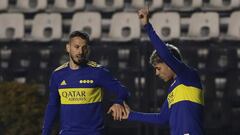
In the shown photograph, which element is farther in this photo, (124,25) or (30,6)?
(30,6)

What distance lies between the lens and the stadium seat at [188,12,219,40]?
2044 centimetres

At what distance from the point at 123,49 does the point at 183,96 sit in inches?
542

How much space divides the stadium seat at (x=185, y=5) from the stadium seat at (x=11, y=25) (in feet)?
17.9

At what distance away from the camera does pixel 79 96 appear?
4.69 m

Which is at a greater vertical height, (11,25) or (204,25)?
(11,25)

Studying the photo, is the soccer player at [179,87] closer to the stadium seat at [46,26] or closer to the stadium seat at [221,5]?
the stadium seat at [46,26]

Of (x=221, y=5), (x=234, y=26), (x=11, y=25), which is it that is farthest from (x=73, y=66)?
(x=221, y=5)

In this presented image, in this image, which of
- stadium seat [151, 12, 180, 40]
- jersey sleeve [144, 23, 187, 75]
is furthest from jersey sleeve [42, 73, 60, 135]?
stadium seat [151, 12, 180, 40]

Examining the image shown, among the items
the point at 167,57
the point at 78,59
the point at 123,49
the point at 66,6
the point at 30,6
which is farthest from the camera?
the point at 30,6

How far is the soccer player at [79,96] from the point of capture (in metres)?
4.62

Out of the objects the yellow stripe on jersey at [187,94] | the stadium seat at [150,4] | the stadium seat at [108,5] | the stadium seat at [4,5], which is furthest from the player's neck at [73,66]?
the stadium seat at [4,5]

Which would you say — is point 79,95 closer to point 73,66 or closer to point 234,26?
point 73,66

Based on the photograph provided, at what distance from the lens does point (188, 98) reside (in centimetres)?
408

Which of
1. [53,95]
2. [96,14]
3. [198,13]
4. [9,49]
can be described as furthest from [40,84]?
[53,95]
